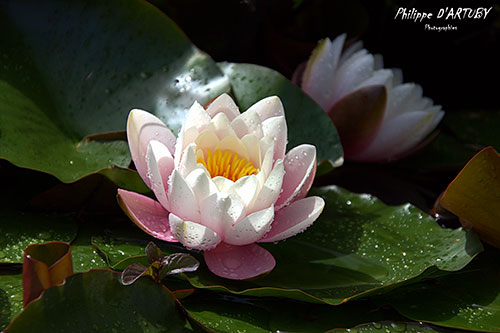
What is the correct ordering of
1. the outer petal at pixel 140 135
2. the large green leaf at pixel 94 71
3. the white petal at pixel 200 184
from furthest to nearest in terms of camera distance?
the large green leaf at pixel 94 71 → the outer petal at pixel 140 135 → the white petal at pixel 200 184

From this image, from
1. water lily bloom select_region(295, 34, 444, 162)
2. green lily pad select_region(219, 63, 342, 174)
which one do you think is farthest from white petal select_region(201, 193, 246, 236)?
water lily bloom select_region(295, 34, 444, 162)

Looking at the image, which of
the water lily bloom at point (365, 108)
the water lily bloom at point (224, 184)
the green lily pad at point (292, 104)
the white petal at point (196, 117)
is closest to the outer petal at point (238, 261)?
the water lily bloom at point (224, 184)

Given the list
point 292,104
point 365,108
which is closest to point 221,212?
point 292,104

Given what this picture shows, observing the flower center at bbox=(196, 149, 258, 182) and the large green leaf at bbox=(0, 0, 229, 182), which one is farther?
the large green leaf at bbox=(0, 0, 229, 182)

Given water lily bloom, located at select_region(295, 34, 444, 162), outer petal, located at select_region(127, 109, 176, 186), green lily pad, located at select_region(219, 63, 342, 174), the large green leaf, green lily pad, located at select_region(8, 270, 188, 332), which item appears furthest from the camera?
water lily bloom, located at select_region(295, 34, 444, 162)

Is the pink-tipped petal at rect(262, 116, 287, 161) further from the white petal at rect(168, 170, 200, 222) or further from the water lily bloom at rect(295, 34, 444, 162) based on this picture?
the water lily bloom at rect(295, 34, 444, 162)

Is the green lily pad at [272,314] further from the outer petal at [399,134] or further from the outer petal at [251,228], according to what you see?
the outer petal at [399,134]

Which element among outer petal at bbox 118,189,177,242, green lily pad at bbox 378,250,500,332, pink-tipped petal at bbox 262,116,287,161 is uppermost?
pink-tipped petal at bbox 262,116,287,161
